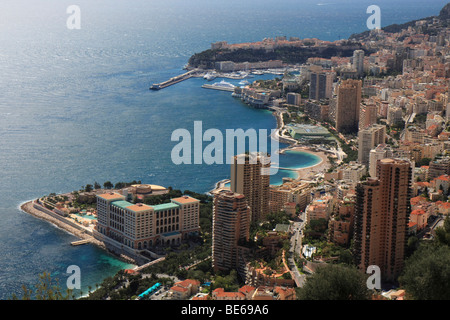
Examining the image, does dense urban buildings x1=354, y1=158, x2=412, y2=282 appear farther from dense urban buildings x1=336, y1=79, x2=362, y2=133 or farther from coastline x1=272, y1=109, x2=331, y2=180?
dense urban buildings x1=336, y1=79, x2=362, y2=133

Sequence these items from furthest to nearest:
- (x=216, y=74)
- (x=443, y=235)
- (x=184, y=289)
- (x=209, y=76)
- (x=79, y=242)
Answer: (x=216, y=74), (x=209, y=76), (x=79, y=242), (x=443, y=235), (x=184, y=289)

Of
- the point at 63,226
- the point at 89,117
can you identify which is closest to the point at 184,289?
the point at 63,226

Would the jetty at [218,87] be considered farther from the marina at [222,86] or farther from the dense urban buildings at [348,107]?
the dense urban buildings at [348,107]

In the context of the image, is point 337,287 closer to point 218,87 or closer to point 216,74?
point 218,87

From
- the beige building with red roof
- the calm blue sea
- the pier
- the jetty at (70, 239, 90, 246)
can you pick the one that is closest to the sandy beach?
the calm blue sea

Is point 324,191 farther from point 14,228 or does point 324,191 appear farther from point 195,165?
point 14,228

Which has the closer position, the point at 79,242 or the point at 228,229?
the point at 228,229
